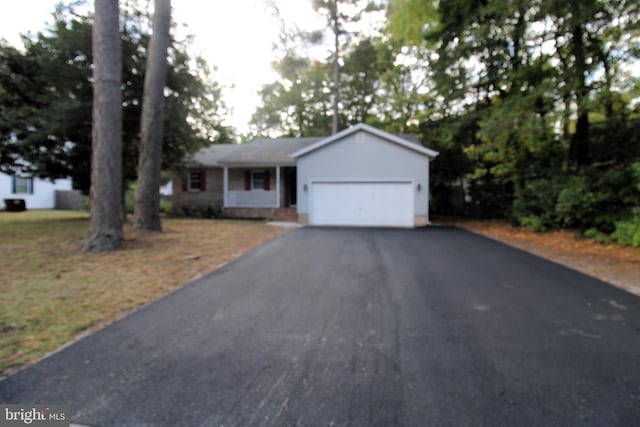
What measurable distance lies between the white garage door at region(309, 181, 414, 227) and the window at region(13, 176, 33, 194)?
1824cm

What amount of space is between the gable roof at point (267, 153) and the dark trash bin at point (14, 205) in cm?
1214

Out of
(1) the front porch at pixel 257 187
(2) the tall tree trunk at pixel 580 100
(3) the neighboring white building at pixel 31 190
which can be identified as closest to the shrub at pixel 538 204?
(2) the tall tree trunk at pixel 580 100

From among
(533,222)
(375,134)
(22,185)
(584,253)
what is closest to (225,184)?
(375,134)

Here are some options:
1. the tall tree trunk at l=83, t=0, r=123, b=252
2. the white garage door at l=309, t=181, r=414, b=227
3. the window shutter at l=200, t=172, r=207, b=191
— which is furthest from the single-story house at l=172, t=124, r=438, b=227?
the tall tree trunk at l=83, t=0, r=123, b=252

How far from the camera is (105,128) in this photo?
25.3 feet

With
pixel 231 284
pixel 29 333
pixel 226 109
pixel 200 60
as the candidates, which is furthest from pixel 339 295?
pixel 226 109

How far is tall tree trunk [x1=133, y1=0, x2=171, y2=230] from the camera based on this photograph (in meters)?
10.2

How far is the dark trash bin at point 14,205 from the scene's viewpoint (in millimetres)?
19797

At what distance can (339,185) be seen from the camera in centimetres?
1526

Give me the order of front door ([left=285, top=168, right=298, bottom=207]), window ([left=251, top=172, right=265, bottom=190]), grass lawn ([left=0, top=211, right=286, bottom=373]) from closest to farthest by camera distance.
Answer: grass lawn ([left=0, top=211, right=286, bottom=373]) < window ([left=251, top=172, right=265, bottom=190]) < front door ([left=285, top=168, right=298, bottom=207])

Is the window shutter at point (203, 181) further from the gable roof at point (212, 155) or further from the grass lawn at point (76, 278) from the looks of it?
the grass lawn at point (76, 278)

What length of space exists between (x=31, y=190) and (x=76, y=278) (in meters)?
22.6

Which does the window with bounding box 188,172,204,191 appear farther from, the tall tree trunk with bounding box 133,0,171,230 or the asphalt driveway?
the asphalt driveway

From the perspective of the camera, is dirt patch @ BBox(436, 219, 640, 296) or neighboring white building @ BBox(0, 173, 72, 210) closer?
dirt patch @ BBox(436, 219, 640, 296)
